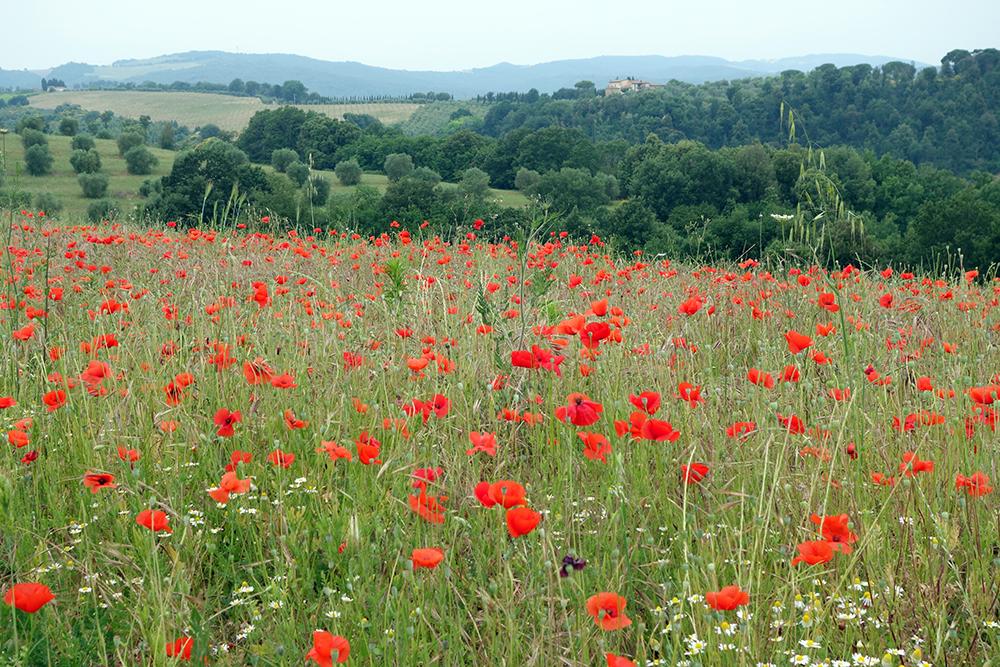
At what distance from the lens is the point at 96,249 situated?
643 centimetres

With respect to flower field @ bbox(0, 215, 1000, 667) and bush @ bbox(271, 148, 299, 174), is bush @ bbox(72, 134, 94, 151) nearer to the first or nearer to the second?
bush @ bbox(271, 148, 299, 174)

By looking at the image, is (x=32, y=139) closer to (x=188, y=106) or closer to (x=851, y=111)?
(x=188, y=106)

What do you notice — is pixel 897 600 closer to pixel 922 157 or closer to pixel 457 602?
pixel 457 602

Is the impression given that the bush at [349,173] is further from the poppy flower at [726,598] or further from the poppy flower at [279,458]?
the poppy flower at [726,598]

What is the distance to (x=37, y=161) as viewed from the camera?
4994cm

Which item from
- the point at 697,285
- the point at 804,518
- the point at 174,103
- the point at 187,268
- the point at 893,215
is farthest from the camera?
the point at 174,103

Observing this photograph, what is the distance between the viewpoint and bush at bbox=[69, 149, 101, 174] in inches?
2020

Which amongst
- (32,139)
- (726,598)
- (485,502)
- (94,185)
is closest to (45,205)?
(485,502)

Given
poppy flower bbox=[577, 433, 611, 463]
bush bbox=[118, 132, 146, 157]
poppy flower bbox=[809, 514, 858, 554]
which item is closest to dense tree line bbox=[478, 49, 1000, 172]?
bush bbox=[118, 132, 146, 157]

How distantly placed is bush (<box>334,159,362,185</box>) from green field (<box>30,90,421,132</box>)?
53386 mm

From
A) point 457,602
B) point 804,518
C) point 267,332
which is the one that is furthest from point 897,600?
point 267,332

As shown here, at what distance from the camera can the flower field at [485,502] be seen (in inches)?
Result: 70.8

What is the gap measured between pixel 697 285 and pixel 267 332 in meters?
3.68

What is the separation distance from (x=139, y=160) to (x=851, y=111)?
62.4 m
